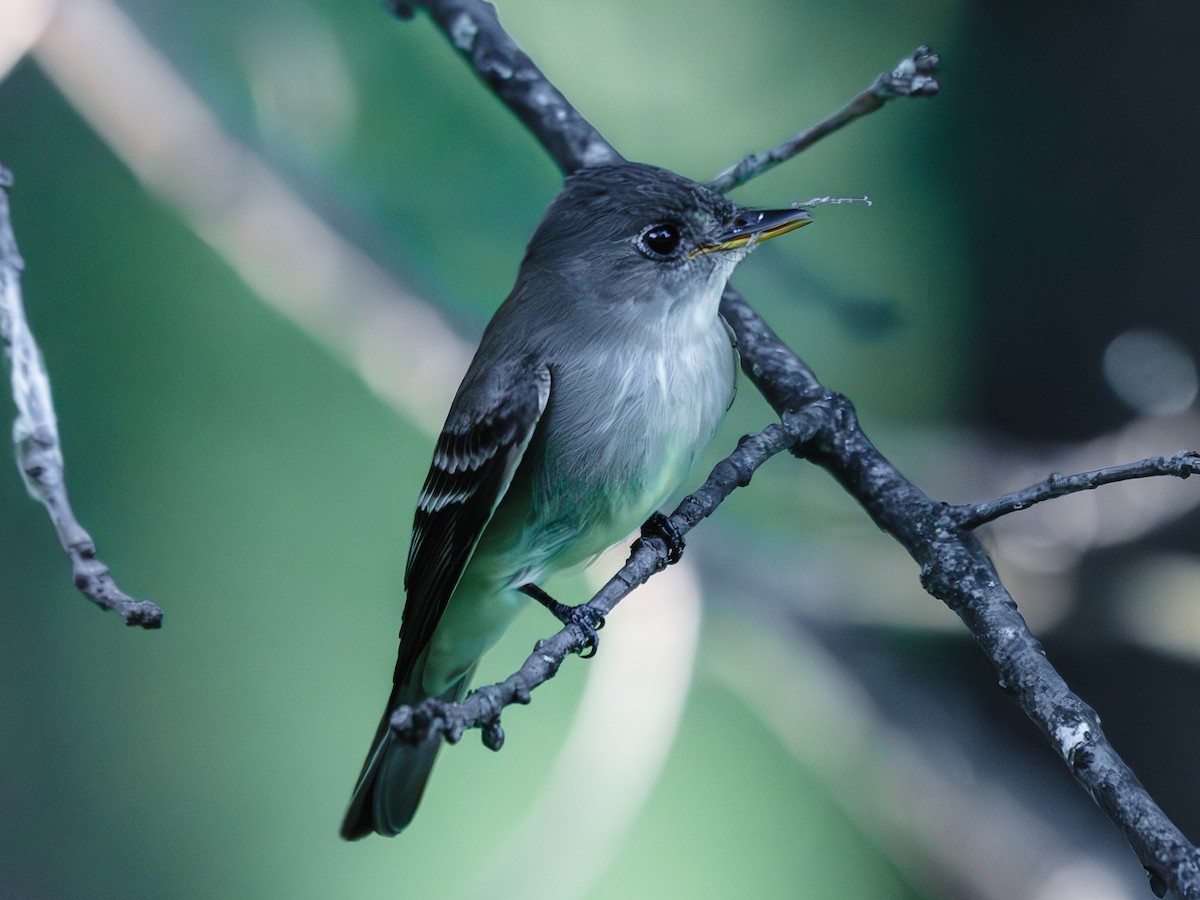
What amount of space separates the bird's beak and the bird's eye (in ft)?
0.05

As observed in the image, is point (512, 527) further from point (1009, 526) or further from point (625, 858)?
point (1009, 526)

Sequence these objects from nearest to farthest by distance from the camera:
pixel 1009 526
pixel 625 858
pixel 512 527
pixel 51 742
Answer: pixel 512 527 → pixel 51 742 → pixel 625 858 → pixel 1009 526

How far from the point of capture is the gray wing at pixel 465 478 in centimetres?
71

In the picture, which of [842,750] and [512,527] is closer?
[512,527]

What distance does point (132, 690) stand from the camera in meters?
0.95

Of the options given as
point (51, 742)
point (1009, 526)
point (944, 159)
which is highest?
point (944, 159)

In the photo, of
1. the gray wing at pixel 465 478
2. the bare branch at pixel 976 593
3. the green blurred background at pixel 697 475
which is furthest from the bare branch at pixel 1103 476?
the green blurred background at pixel 697 475

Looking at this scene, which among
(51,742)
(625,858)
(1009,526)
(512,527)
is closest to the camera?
(512,527)

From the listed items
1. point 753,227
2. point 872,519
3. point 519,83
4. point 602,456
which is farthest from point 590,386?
point 519,83

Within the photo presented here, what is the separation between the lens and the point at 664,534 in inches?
31.4

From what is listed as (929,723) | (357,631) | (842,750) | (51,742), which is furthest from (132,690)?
(929,723)

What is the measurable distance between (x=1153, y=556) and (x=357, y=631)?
843 millimetres

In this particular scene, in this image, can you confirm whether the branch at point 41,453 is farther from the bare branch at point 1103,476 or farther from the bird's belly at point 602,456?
the bare branch at point 1103,476

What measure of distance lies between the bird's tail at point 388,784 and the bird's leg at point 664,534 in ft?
0.79
